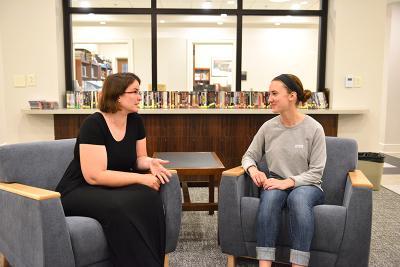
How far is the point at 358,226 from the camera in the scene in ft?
6.66

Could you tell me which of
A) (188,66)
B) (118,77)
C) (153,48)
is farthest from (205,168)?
(188,66)

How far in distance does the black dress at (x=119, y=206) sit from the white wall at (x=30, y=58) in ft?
8.32

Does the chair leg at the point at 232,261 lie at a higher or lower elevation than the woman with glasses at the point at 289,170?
lower

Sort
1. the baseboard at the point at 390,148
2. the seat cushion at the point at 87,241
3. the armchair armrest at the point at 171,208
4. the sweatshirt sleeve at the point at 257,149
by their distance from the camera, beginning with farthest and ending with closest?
Answer: the baseboard at the point at 390,148 < the sweatshirt sleeve at the point at 257,149 < the armchair armrest at the point at 171,208 < the seat cushion at the point at 87,241

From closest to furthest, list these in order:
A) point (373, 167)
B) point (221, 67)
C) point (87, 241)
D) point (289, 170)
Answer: point (87, 241) < point (289, 170) < point (373, 167) < point (221, 67)

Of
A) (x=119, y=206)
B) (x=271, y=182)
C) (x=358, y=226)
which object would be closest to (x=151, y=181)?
(x=119, y=206)

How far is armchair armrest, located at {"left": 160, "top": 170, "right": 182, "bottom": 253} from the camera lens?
6.86 ft

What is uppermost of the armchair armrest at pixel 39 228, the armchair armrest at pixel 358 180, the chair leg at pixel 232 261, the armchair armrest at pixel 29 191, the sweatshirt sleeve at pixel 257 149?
the sweatshirt sleeve at pixel 257 149

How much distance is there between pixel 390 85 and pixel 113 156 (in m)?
5.91

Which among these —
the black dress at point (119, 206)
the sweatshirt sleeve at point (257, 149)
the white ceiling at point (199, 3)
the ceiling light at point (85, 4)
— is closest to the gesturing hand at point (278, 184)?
the sweatshirt sleeve at point (257, 149)

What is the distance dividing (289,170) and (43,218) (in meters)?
1.40

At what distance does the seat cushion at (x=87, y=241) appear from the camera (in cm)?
178

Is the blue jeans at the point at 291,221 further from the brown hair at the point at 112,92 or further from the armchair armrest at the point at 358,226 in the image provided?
the brown hair at the point at 112,92

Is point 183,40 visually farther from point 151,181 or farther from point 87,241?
point 87,241
